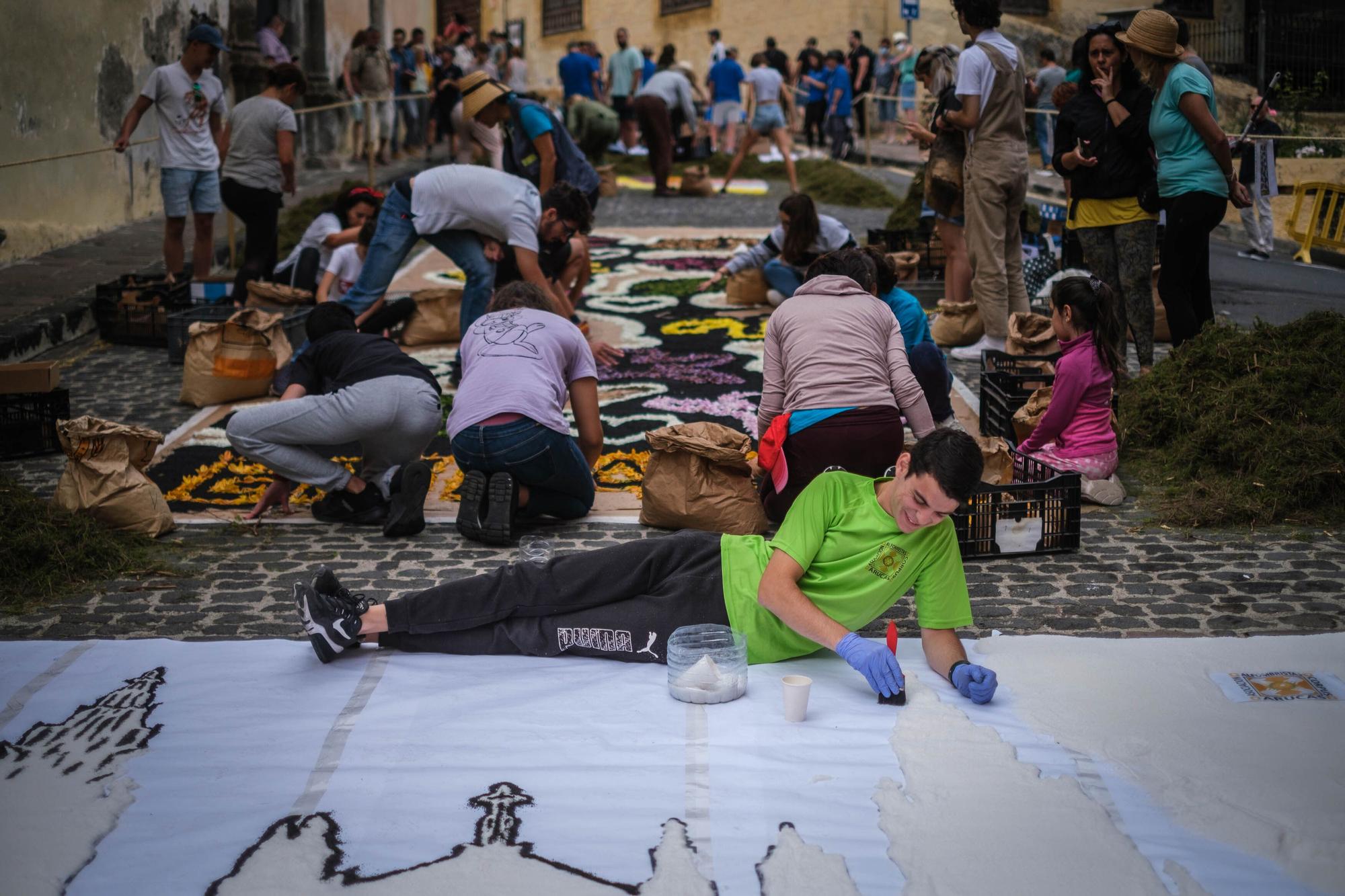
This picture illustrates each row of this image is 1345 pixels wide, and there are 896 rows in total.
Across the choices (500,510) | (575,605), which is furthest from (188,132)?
(575,605)

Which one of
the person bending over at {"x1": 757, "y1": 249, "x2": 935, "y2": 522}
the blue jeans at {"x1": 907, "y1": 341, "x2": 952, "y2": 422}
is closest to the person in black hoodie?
the blue jeans at {"x1": 907, "y1": 341, "x2": 952, "y2": 422}

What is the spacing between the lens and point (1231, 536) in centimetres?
519

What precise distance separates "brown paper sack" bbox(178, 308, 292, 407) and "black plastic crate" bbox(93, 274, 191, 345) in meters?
1.67

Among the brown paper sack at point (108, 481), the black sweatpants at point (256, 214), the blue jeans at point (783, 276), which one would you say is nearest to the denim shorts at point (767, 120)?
the blue jeans at point (783, 276)

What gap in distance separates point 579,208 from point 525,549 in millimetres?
2792

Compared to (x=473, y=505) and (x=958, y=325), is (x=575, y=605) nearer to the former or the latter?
(x=473, y=505)

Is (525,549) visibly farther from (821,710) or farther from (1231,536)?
(1231,536)

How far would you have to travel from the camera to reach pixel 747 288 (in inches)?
378

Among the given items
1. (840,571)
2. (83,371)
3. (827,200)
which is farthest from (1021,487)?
(827,200)

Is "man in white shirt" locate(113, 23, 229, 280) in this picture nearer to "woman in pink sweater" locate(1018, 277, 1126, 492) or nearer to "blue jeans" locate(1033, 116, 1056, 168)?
"woman in pink sweater" locate(1018, 277, 1126, 492)

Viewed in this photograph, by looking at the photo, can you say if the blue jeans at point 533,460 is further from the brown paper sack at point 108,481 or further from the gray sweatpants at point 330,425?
the brown paper sack at point 108,481

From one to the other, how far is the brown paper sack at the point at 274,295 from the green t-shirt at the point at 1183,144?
510 cm

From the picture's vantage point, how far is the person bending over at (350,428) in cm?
527

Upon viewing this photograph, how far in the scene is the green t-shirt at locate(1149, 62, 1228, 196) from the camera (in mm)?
6480
